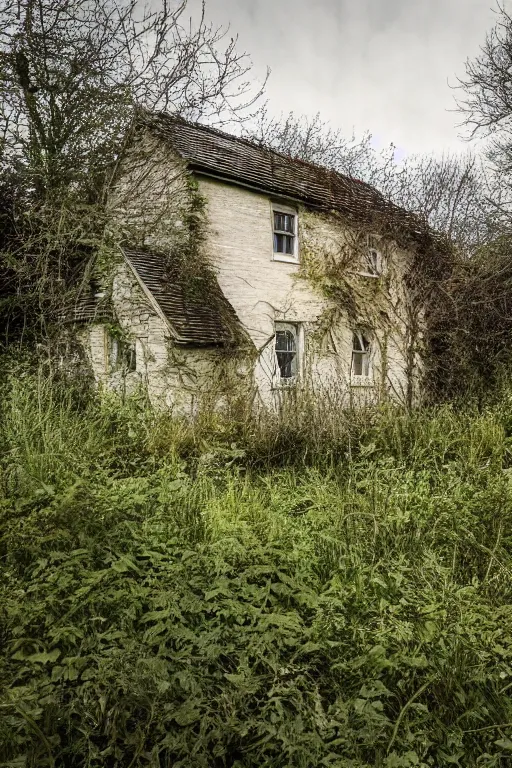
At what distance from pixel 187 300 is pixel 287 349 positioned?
3813 millimetres

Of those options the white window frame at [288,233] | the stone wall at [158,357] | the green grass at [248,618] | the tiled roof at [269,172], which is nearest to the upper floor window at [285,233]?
the white window frame at [288,233]

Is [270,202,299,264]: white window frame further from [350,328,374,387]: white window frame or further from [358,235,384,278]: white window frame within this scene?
[350,328,374,387]: white window frame

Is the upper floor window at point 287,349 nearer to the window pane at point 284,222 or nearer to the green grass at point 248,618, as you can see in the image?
the window pane at point 284,222

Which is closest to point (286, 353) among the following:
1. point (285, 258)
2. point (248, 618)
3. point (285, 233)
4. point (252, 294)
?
point (252, 294)

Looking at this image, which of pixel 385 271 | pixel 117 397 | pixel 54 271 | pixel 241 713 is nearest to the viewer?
A: pixel 241 713

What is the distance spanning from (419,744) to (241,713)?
37.6 inches

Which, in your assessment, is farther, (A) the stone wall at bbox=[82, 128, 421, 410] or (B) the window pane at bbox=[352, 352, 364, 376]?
(B) the window pane at bbox=[352, 352, 364, 376]

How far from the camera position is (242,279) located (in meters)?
14.1

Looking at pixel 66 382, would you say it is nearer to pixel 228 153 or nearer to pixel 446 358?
pixel 228 153

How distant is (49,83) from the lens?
460 inches

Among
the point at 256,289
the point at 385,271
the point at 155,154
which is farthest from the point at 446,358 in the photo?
the point at 155,154

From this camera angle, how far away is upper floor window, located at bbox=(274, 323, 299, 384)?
Result: 588 inches

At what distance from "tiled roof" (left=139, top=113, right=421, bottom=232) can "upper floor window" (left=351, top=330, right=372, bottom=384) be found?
3579 mm

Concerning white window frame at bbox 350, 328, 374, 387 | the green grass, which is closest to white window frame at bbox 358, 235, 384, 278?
white window frame at bbox 350, 328, 374, 387
